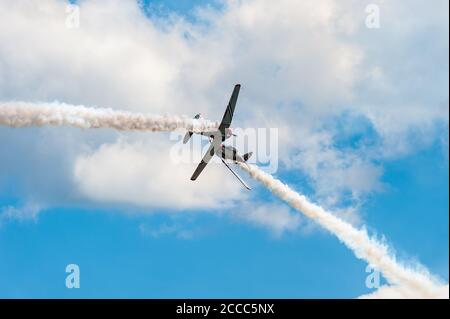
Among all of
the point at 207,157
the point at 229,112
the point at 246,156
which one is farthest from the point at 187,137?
the point at 229,112

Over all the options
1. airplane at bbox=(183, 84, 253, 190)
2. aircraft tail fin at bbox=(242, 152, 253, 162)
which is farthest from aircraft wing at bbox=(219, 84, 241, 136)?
aircraft tail fin at bbox=(242, 152, 253, 162)

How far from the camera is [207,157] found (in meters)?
98.2

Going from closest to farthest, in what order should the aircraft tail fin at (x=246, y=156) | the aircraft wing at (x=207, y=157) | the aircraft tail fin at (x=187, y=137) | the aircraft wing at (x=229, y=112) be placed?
1. the aircraft wing at (x=229, y=112)
2. the aircraft wing at (x=207, y=157)
3. the aircraft tail fin at (x=187, y=137)
4. the aircraft tail fin at (x=246, y=156)

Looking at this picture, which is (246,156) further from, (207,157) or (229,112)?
(229,112)

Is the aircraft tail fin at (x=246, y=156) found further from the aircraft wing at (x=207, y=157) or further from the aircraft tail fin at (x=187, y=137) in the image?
the aircraft tail fin at (x=187, y=137)

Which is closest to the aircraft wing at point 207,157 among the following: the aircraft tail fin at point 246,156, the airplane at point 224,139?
the airplane at point 224,139

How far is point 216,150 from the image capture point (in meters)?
96.3

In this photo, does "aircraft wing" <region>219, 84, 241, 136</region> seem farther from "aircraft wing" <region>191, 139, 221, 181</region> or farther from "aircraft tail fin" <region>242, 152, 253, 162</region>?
"aircraft tail fin" <region>242, 152, 253, 162</region>

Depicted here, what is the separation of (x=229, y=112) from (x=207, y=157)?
22.0ft

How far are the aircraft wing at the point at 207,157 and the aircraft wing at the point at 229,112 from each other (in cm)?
159

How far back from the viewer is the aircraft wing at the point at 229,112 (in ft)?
310

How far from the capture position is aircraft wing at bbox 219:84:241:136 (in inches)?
3725
